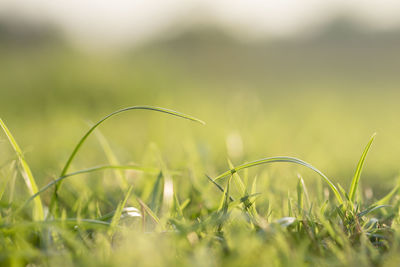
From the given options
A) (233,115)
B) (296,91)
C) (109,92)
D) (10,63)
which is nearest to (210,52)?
(296,91)

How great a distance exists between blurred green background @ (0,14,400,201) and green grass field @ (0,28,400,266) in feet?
0.04

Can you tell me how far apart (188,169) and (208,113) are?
203 cm

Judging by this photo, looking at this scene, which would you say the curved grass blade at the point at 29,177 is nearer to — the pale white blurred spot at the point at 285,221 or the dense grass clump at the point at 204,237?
the dense grass clump at the point at 204,237

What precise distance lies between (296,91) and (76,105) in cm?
271

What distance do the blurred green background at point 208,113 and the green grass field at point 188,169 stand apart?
1cm

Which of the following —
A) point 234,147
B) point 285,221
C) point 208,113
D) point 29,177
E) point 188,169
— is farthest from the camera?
point 208,113

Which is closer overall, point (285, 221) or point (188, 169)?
point (285, 221)

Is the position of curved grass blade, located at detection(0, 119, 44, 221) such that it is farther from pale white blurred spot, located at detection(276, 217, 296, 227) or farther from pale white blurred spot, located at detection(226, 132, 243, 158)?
pale white blurred spot, located at detection(226, 132, 243, 158)

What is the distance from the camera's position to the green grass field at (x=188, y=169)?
62 cm

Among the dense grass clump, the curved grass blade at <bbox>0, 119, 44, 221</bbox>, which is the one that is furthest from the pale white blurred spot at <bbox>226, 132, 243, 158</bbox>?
the curved grass blade at <bbox>0, 119, 44, 221</bbox>

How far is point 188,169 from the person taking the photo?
101 centimetres

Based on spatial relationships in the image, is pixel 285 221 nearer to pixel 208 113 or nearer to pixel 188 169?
pixel 188 169

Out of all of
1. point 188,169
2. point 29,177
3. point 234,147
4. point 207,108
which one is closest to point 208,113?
point 207,108

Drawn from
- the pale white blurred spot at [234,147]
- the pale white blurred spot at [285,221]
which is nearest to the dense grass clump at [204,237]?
the pale white blurred spot at [285,221]
